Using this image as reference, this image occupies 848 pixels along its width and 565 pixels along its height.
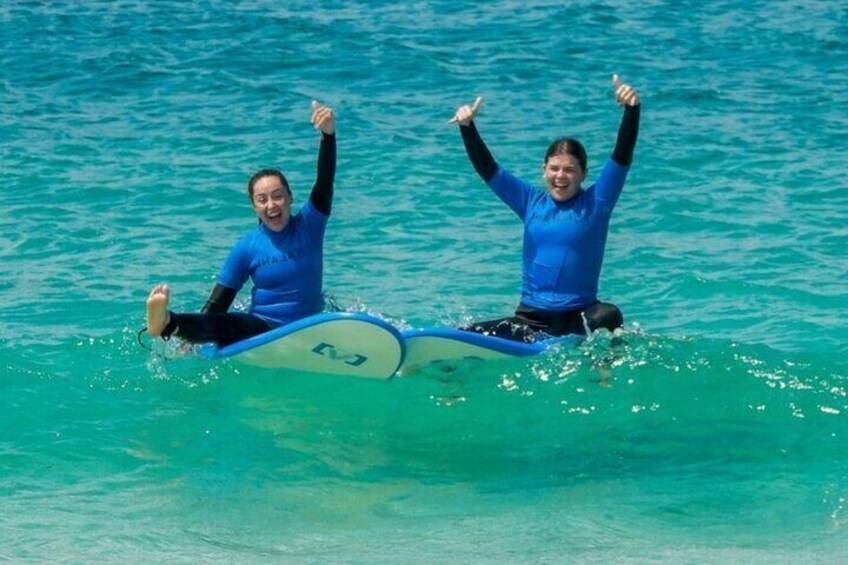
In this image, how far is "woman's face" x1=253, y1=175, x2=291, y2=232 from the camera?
914 cm

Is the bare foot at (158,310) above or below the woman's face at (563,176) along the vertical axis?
below

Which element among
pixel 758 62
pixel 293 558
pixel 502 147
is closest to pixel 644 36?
pixel 758 62

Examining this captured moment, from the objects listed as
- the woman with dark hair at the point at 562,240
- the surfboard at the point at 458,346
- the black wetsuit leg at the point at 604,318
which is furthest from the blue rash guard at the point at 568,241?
the surfboard at the point at 458,346

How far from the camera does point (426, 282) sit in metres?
11.7

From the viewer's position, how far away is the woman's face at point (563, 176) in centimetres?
907

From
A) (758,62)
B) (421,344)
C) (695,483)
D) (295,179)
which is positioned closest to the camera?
(695,483)

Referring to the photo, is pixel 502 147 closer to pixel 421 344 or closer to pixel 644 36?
pixel 644 36

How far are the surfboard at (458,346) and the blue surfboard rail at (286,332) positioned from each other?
0.36ft

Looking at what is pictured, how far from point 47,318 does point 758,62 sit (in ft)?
35.4

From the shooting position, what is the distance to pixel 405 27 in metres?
20.6

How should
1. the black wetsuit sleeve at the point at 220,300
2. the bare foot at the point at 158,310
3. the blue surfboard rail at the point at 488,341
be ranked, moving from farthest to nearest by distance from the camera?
the black wetsuit sleeve at the point at 220,300
the blue surfboard rail at the point at 488,341
the bare foot at the point at 158,310

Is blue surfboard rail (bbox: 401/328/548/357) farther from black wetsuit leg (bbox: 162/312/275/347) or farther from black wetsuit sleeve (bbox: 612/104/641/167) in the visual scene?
black wetsuit sleeve (bbox: 612/104/641/167)

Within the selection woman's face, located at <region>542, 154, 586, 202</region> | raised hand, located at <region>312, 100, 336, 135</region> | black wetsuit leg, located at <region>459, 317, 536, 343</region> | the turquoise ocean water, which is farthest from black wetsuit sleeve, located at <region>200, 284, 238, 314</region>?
woman's face, located at <region>542, 154, 586, 202</region>

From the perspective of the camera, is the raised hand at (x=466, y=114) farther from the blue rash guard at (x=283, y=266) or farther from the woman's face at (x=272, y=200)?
the woman's face at (x=272, y=200)
